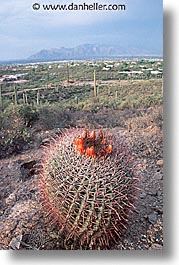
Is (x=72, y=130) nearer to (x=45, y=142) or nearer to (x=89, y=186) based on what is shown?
(x=45, y=142)

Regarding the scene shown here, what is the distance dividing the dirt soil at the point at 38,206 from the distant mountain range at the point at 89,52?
242mm

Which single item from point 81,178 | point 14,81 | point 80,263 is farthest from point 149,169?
point 14,81

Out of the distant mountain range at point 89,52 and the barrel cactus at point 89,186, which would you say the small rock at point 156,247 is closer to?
the barrel cactus at point 89,186

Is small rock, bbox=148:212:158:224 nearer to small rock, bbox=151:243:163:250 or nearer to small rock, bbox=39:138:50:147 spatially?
small rock, bbox=151:243:163:250

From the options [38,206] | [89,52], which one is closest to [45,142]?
[38,206]

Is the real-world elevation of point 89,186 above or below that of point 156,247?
above

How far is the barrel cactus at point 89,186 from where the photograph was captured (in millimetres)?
1797

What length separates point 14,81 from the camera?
197 cm

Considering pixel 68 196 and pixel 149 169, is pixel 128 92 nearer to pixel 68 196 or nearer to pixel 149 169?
pixel 149 169

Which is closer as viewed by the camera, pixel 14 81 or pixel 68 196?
pixel 68 196

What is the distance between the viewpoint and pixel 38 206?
6.55 ft

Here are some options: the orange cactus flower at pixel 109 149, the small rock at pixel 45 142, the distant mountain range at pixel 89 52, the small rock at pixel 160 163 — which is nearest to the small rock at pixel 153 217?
the small rock at pixel 160 163

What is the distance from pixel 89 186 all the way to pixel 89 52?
48 cm

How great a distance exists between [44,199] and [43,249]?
191mm
